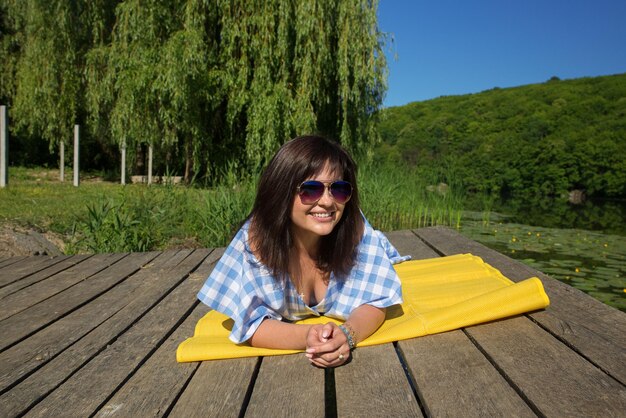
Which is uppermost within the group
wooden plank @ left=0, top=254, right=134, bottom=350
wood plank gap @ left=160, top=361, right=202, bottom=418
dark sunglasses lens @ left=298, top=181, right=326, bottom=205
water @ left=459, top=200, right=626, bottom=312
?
dark sunglasses lens @ left=298, top=181, right=326, bottom=205

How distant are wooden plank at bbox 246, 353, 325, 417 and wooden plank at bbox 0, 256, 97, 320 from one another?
1368mm

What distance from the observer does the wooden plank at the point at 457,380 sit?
127 centimetres

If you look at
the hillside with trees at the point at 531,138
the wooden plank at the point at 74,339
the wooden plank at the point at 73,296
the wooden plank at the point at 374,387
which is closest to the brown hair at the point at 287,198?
the wooden plank at the point at 374,387

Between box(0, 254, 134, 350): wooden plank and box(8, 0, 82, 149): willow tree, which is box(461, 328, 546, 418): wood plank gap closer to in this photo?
box(0, 254, 134, 350): wooden plank

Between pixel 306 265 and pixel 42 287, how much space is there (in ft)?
5.33

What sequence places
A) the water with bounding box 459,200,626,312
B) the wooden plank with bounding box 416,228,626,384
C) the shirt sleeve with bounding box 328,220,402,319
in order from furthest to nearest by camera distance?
the water with bounding box 459,200,626,312
the shirt sleeve with bounding box 328,220,402,319
the wooden plank with bounding box 416,228,626,384

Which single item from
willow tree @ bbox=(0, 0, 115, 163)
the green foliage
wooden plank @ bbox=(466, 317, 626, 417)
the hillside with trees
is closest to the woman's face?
wooden plank @ bbox=(466, 317, 626, 417)

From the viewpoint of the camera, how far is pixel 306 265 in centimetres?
193

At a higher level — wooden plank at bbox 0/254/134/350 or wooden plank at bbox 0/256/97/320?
wooden plank at bbox 0/254/134/350

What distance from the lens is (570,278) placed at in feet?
18.0

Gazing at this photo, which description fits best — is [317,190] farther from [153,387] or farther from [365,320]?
[153,387]

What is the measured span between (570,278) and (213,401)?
16.9 ft

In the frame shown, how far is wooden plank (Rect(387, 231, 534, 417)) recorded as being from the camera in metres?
1.28

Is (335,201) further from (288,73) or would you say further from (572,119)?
(572,119)
